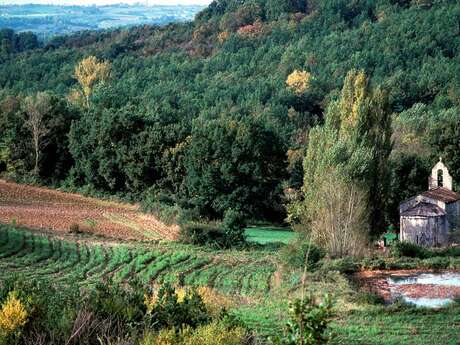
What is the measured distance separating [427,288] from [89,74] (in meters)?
53.2

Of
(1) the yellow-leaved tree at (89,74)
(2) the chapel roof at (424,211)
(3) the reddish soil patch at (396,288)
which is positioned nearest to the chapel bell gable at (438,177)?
(2) the chapel roof at (424,211)

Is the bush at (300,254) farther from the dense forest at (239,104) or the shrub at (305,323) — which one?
the shrub at (305,323)

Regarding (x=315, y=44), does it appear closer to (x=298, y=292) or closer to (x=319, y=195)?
(x=319, y=195)

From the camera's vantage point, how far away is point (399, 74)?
68750mm

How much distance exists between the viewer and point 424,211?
33438 mm

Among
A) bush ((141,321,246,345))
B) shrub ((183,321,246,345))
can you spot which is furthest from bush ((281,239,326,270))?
bush ((141,321,246,345))

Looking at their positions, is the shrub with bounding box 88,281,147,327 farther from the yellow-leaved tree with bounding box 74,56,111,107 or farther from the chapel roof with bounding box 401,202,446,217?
the yellow-leaved tree with bounding box 74,56,111,107

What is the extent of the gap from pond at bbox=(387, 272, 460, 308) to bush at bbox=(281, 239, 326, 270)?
6.99ft

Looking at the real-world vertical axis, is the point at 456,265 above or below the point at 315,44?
below

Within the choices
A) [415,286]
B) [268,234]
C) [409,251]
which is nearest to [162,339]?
[415,286]

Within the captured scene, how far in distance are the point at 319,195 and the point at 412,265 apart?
11.5 feet

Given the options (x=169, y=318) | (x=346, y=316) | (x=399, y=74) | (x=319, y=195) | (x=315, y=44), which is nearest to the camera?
(x=169, y=318)

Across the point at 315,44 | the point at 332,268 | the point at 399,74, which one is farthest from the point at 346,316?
the point at 315,44

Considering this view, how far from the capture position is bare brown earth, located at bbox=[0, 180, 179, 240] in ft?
113
